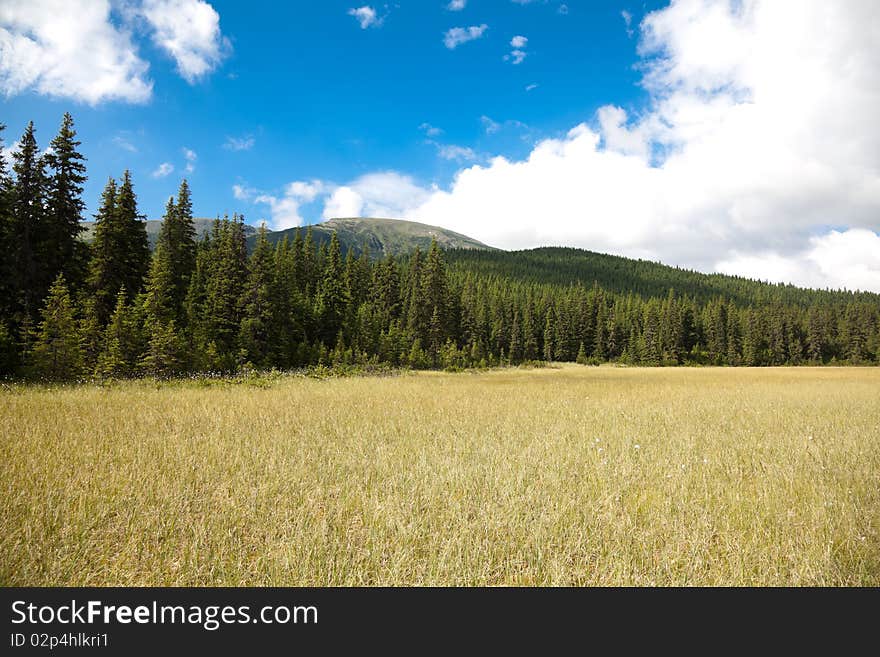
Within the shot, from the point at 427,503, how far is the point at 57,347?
80.6 ft

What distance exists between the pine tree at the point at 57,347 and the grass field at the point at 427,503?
1270cm

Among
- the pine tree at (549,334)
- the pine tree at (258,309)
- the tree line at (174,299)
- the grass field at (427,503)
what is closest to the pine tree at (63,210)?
the tree line at (174,299)

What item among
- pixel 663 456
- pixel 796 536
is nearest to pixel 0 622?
pixel 796 536

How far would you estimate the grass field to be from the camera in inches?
157

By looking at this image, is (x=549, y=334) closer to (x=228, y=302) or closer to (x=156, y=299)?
(x=228, y=302)

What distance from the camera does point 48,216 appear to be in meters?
26.8

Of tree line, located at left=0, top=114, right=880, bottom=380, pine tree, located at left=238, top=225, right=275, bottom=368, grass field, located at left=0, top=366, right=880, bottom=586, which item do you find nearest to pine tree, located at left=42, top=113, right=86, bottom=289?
tree line, located at left=0, top=114, right=880, bottom=380

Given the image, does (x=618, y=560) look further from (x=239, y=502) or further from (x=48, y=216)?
(x=48, y=216)

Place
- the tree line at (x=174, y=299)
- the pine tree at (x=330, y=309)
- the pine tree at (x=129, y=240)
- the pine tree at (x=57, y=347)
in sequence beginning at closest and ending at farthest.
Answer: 1. the pine tree at (x=57, y=347)
2. the tree line at (x=174, y=299)
3. the pine tree at (x=129, y=240)
4. the pine tree at (x=330, y=309)

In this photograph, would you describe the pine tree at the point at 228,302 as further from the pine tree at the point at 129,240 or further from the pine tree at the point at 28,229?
the pine tree at the point at 28,229

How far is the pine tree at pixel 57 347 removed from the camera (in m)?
20.5

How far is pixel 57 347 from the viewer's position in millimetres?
20906

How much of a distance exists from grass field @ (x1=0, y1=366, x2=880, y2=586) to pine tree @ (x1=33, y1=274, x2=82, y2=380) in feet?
41.7

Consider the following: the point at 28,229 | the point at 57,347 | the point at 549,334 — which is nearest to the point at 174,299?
the point at 28,229
